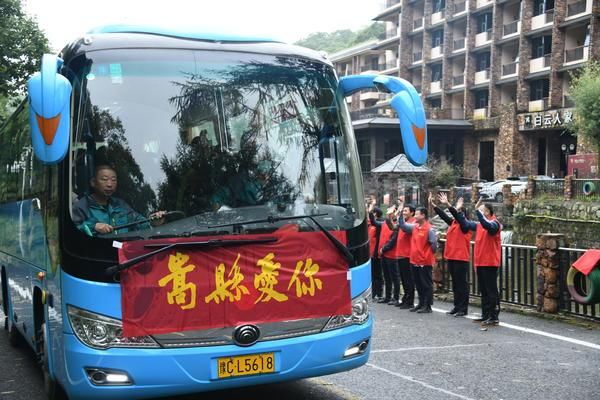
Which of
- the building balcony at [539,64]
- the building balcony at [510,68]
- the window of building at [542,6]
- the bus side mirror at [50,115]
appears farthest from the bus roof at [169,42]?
the building balcony at [510,68]

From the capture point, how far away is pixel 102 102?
16.3 ft

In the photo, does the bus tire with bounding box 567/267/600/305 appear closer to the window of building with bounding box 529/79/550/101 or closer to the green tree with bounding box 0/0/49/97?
the green tree with bounding box 0/0/49/97

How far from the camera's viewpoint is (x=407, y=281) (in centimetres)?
1215

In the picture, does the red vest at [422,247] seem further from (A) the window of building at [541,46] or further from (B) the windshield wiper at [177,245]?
(A) the window of building at [541,46]

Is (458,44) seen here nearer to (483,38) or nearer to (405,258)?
(483,38)

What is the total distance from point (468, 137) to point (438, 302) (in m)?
39.2

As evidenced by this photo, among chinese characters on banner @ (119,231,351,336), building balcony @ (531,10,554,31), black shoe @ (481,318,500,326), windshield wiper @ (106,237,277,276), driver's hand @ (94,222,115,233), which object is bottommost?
black shoe @ (481,318,500,326)

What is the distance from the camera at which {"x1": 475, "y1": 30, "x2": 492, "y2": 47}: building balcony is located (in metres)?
48.2

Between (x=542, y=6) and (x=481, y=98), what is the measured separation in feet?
29.3

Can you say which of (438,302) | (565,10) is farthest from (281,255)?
(565,10)

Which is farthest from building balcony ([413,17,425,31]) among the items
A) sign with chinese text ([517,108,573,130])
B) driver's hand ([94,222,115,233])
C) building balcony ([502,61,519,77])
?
driver's hand ([94,222,115,233])

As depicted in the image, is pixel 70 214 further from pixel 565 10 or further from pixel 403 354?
pixel 565 10

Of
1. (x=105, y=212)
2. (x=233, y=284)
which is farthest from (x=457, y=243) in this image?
(x=105, y=212)

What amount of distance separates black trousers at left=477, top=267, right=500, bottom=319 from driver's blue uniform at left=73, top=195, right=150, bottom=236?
6.51m
